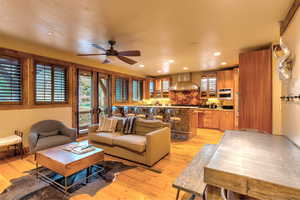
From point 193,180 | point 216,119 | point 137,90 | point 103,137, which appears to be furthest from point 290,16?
point 137,90

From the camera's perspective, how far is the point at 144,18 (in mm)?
2477

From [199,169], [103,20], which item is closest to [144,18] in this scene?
[103,20]

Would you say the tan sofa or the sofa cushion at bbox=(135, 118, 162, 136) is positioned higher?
the sofa cushion at bbox=(135, 118, 162, 136)

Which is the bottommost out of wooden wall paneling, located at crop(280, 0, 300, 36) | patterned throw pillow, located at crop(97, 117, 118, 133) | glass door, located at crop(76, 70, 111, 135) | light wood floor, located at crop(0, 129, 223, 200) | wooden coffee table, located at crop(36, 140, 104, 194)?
light wood floor, located at crop(0, 129, 223, 200)

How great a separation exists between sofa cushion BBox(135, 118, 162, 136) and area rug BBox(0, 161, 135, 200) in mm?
1183

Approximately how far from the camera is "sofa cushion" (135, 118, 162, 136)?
358 cm

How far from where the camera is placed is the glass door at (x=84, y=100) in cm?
495

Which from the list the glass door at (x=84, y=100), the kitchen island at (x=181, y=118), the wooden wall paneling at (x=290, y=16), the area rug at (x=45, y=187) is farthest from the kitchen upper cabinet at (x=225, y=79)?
the area rug at (x=45, y=187)

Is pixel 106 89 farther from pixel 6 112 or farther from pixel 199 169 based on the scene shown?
pixel 199 169

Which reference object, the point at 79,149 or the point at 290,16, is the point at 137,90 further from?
the point at 290,16

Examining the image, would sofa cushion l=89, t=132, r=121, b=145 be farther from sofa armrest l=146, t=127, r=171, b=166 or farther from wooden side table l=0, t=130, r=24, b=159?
wooden side table l=0, t=130, r=24, b=159

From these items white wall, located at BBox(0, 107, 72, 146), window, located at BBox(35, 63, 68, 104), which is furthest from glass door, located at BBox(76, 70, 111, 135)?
white wall, located at BBox(0, 107, 72, 146)

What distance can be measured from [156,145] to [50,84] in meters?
3.63

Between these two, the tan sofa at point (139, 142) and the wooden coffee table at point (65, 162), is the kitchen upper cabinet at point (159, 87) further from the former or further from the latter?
the wooden coffee table at point (65, 162)
